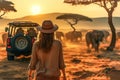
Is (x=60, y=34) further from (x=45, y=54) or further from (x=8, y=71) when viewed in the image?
(x=45, y=54)

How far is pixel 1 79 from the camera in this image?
1302 cm

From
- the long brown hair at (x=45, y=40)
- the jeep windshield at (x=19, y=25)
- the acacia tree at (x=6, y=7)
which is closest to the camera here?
the long brown hair at (x=45, y=40)

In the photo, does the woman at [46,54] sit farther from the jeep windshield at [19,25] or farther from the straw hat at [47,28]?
the jeep windshield at [19,25]

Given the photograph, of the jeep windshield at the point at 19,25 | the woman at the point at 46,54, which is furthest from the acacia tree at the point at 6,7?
the woman at the point at 46,54

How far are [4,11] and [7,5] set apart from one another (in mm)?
973

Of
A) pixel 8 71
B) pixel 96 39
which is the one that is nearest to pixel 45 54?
pixel 8 71

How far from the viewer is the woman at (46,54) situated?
226 inches

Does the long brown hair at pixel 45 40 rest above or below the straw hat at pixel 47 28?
below

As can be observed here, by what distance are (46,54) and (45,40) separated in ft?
0.81

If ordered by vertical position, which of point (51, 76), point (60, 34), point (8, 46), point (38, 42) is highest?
point (38, 42)

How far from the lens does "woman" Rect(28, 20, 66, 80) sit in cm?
574

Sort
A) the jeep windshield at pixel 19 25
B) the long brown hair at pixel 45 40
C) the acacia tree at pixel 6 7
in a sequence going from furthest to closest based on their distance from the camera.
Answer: the acacia tree at pixel 6 7 → the jeep windshield at pixel 19 25 → the long brown hair at pixel 45 40

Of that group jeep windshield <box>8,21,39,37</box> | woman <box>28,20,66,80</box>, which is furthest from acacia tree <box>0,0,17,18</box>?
woman <box>28,20,66,80</box>

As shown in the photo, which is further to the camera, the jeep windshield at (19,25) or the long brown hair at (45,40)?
the jeep windshield at (19,25)
